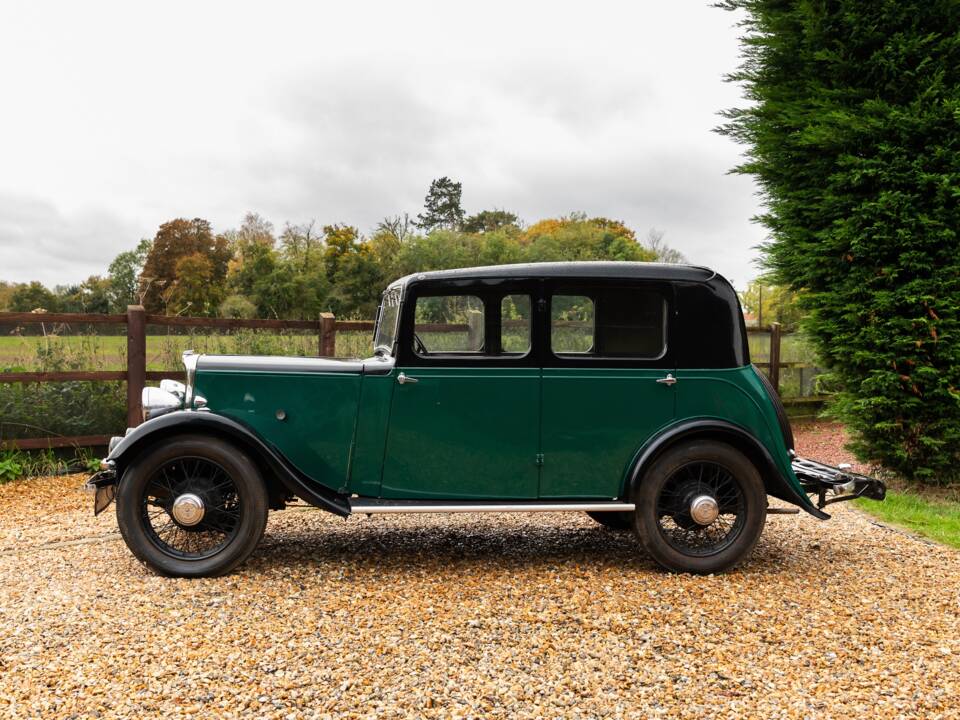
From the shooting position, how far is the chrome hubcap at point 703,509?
4270 mm

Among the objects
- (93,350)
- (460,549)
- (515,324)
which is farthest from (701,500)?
(93,350)

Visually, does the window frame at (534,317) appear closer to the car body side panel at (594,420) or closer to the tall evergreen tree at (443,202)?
the car body side panel at (594,420)

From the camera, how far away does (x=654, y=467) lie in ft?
14.1

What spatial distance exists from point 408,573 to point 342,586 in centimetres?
43

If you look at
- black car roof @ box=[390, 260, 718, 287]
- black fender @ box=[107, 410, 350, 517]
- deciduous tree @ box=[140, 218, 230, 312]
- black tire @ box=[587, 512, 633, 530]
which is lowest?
black tire @ box=[587, 512, 633, 530]

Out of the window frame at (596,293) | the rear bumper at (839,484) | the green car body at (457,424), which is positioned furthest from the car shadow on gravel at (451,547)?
the window frame at (596,293)

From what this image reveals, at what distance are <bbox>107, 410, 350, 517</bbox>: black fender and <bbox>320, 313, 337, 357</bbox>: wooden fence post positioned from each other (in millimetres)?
4443

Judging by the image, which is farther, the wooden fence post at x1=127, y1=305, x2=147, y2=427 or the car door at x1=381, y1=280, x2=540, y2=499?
the wooden fence post at x1=127, y1=305, x2=147, y2=427

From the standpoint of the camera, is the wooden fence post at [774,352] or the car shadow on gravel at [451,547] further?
the wooden fence post at [774,352]

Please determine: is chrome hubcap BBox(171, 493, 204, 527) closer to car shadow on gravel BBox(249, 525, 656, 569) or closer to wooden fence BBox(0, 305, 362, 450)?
car shadow on gravel BBox(249, 525, 656, 569)

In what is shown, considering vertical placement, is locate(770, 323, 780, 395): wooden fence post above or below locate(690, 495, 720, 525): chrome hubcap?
above

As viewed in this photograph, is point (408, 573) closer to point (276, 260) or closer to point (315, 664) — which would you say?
point (315, 664)

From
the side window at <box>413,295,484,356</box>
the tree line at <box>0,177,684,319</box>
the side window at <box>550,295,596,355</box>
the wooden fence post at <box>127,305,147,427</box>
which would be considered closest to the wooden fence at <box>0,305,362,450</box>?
the wooden fence post at <box>127,305,147,427</box>

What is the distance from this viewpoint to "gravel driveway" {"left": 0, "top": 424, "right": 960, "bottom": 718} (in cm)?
286
